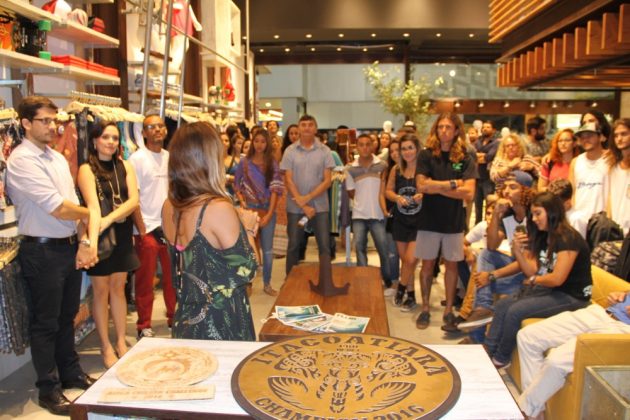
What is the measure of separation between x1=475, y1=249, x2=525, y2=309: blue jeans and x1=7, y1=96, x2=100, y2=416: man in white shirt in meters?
2.48

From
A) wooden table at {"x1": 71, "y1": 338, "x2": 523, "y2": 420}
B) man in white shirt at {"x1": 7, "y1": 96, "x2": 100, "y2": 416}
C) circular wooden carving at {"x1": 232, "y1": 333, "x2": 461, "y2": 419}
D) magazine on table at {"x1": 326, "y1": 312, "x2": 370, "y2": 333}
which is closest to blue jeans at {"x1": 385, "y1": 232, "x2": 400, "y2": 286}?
magazine on table at {"x1": 326, "y1": 312, "x2": 370, "y2": 333}

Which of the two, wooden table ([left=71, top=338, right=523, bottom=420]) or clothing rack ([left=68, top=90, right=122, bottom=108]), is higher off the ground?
clothing rack ([left=68, top=90, right=122, bottom=108])

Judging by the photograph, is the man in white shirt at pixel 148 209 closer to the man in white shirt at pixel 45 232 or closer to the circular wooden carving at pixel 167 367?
the man in white shirt at pixel 45 232

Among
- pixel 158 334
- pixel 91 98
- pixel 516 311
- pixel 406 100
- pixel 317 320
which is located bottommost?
pixel 158 334

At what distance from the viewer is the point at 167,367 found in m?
1.56

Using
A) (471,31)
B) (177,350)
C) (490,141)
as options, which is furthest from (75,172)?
(471,31)

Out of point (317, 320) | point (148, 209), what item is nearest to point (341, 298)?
point (317, 320)

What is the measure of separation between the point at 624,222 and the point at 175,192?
3319 mm

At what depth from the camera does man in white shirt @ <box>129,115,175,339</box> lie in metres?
3.85

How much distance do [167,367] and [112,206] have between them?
6.58 ft

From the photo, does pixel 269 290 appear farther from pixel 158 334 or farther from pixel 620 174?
pixel 620 174

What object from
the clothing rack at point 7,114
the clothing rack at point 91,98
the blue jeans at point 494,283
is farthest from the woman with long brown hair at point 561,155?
the clothing rack at point 7,114

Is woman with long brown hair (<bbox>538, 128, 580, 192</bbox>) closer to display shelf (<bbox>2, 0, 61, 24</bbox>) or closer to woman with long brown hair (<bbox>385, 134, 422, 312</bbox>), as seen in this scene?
woman with long brown hair (<bbox>385, 134, 422, 312</bbox>)

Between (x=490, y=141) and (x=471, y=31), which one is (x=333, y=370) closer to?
(x=490, y=141)
